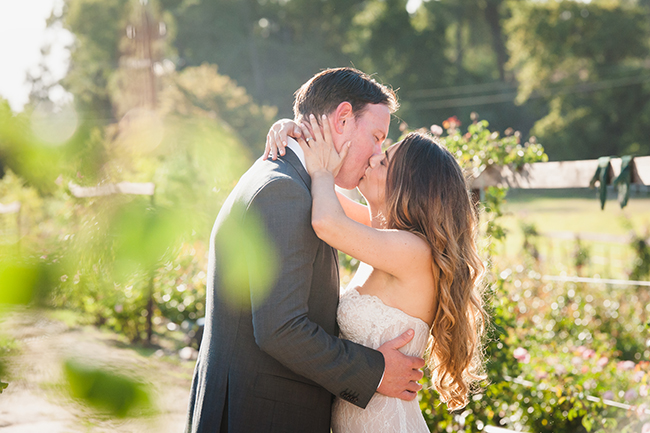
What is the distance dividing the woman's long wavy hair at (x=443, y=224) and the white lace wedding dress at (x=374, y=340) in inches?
6.9

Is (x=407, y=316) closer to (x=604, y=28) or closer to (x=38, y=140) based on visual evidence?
(x=38, y=140)

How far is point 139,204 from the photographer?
627 millimetres

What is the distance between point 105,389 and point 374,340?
180 centimetres

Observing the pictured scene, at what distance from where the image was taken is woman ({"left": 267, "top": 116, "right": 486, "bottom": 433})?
84.5 inches

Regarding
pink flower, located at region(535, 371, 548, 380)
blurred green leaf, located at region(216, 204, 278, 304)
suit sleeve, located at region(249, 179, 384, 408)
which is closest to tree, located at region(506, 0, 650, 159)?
pink flower, located at region(535, 371, 548, 380)

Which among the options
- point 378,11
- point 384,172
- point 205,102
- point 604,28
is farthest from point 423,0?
point 384,172

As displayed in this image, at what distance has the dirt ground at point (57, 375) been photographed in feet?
1.55

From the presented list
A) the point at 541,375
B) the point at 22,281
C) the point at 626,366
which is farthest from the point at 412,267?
the point at 626,366

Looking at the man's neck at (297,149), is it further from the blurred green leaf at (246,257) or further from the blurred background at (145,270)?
the blurred green leaf at (246,257)

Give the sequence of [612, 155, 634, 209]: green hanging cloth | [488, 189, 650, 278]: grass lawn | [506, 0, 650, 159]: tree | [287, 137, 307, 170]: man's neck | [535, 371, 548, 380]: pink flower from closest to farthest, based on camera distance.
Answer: [287, 137, 307, 170]: man's neck < [612, 155, 634, 209]: green hanging cloth < [535, 371, 548, 380]: pink flower < [488, 189, 650, 278]: grass lawn < [506, 0, 650, 159]: tree

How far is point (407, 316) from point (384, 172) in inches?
25.2

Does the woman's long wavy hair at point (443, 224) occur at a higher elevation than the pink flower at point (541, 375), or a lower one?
higher

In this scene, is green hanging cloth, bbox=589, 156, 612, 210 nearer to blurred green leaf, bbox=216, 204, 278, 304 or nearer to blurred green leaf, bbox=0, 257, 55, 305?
blurred green leaf, bbox=216, 204, 278, 304

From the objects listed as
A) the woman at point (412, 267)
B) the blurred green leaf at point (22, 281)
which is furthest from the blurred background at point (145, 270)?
the woman at point (412, 267)
